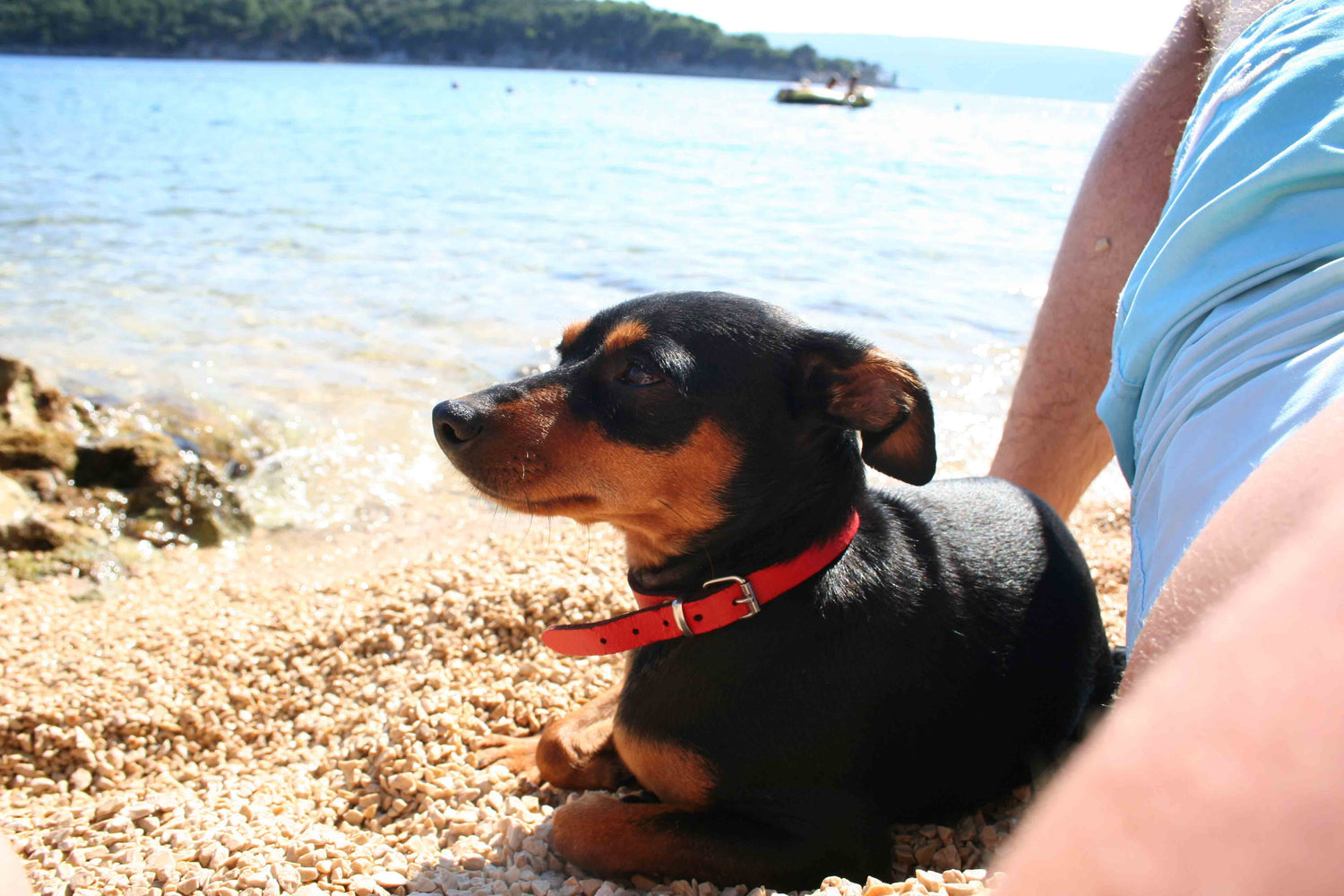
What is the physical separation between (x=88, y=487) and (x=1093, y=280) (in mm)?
5762

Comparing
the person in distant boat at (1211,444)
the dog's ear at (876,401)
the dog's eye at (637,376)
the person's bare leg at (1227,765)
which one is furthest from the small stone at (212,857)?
the person's bare leg at (1227,765)

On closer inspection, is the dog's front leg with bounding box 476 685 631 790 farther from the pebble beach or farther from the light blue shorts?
the light blue shorts

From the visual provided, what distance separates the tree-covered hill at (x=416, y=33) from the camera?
10144 centimetres

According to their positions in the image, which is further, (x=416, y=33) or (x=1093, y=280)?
(x=416, y=33)

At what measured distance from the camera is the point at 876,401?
273cm

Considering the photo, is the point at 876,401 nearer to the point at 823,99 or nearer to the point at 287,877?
the point at 287,877

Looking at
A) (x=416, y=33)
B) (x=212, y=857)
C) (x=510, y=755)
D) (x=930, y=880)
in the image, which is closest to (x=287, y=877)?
(x=212, y=857)

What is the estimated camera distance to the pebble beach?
100 inches

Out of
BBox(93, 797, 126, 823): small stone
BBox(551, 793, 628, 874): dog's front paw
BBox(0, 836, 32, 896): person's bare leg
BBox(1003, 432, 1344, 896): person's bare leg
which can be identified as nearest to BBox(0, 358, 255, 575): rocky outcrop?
BBox(93, 797, 126, 823): small stone

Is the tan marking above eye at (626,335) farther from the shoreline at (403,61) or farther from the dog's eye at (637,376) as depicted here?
the shoreline at (403,61)

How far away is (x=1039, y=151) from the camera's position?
33.2 metres

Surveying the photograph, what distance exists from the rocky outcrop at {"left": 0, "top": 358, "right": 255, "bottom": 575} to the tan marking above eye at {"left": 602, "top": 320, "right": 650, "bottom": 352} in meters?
3.88

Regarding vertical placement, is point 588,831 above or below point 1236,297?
below

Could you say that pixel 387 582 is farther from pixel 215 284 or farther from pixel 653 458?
pixel 215 284
